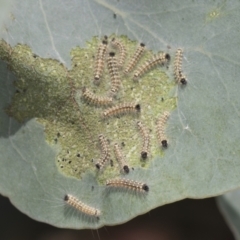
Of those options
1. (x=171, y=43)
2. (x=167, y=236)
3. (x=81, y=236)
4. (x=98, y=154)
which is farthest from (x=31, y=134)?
(x=167, y=236)

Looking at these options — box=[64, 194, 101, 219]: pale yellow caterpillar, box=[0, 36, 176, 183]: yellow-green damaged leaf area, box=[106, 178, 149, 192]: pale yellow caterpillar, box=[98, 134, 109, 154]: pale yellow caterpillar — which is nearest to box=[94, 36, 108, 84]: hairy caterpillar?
box=[0, 36, 176, 183]: yellow-green damaged leaf area

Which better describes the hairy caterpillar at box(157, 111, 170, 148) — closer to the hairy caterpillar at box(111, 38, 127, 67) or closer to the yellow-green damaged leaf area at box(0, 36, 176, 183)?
the yellow-green damaged leaf area at box(0, 36, 176, 183)

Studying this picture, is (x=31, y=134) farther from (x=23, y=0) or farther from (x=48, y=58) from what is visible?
(x=23, y=0)

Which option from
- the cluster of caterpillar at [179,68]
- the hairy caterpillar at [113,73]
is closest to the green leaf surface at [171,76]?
the cluster of caterpillar at [179,68]

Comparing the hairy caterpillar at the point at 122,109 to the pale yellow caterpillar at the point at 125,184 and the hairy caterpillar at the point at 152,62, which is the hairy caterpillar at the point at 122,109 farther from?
the pale yellow caterpillar at the point at 125,184

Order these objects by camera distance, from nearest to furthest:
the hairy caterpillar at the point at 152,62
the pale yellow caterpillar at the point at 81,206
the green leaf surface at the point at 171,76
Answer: the green leaf surface at the point at 171,76 → the hairy caterpillar at the point at 152,62 → the pale yellow caterpillar at the point at 81,206
